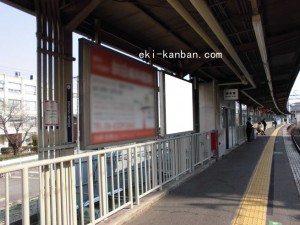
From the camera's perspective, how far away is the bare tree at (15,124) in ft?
148

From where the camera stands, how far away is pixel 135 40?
24.8ft

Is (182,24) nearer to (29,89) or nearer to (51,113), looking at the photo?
(51,113)

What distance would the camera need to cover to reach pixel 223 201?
605 cm

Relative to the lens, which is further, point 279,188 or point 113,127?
point 279,188

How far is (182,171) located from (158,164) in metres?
1.61

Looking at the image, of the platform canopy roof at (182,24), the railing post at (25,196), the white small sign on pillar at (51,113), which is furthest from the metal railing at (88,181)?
the platform canopy roof at (182,24)

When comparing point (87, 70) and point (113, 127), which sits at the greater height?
point (87, 70)

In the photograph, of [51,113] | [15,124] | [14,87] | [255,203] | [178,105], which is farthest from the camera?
[14,87]

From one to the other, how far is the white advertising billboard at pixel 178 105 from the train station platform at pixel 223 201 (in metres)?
1.26

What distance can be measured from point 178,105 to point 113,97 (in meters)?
3.57

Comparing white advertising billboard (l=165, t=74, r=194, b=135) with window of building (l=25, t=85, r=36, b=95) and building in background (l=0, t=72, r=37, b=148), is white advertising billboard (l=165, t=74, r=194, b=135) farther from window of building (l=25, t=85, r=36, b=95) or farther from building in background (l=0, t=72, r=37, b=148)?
window of building (l=25, t=85, r=36, b=95)

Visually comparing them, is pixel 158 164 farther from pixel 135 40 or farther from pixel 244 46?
pixel 244 46

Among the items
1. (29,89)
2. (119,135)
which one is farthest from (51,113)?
(29,89)

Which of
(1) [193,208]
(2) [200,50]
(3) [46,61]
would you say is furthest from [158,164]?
(2) [200,50]
